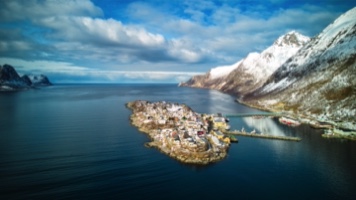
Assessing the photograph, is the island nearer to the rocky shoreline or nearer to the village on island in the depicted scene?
the village on island

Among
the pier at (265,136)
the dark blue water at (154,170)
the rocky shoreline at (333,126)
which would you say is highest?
the rocky shoreline at (333,126)

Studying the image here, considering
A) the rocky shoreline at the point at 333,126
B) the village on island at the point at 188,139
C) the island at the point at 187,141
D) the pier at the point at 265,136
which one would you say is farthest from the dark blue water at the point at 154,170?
the rocky shoreline at the point at 333,126

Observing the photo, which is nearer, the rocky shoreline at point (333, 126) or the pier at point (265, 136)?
the pier at point (265, 136)

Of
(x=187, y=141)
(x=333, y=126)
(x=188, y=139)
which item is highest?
(x=333, y=126)

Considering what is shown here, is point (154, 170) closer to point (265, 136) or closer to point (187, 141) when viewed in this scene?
point (187, 141)

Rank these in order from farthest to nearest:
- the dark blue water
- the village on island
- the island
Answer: the village on island → the island → the dark blue water

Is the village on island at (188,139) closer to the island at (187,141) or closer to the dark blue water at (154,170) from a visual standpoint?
the island at (187,141)

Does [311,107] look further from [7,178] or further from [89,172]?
[7,178]

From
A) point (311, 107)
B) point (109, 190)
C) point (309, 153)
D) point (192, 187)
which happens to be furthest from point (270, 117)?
point (109, 190)

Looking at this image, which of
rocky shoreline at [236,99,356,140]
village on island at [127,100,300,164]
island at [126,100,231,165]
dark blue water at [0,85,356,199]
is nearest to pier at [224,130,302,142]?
village on island at [127,100,300,164]

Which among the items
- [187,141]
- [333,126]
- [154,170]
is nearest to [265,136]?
[333,126]

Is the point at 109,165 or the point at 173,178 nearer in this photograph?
the point at 173,178
